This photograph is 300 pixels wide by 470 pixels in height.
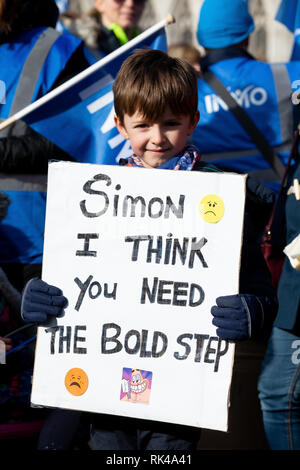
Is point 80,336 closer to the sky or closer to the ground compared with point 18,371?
closer to the sky

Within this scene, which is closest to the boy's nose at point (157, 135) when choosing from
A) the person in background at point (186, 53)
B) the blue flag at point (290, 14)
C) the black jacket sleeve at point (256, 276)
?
the black jacket sleeve at point (256, 276)

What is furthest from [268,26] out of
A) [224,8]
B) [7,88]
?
[7,88]

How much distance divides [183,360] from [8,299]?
1.09 metres

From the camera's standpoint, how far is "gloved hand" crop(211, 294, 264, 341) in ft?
8.16

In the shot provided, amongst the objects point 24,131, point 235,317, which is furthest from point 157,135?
point 24,131

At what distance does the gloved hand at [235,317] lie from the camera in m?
2.49

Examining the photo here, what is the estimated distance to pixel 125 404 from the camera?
259cm

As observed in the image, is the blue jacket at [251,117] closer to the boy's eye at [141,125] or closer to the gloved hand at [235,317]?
the boy's eye at [141,125]

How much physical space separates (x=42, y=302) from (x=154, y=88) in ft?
2.68

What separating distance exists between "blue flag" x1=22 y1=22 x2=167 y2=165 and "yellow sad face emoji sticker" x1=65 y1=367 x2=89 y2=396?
3.89 ft

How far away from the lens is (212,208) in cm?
253

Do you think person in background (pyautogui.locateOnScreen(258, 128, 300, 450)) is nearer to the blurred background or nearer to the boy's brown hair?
the boy's brown hair

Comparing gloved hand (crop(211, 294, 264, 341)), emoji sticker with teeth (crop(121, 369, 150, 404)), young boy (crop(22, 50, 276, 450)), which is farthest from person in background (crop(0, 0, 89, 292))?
gloved hand (crop(211, 294, 264, 341))

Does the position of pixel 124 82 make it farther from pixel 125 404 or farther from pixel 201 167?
pixel 125 404
